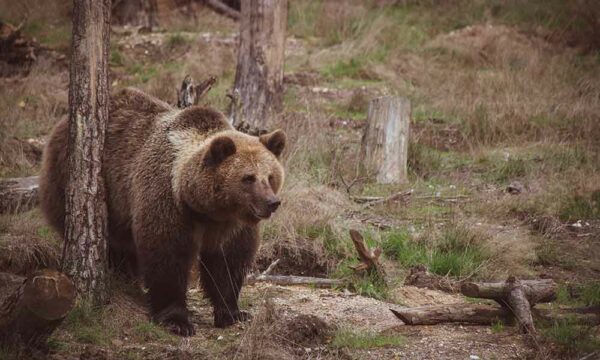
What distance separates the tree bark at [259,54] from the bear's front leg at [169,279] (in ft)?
18.2

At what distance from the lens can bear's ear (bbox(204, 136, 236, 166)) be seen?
215 inches

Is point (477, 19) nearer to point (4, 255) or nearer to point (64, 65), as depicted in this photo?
point (64, 65)

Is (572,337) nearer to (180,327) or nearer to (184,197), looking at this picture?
(180,327)

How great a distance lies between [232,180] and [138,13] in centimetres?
1234

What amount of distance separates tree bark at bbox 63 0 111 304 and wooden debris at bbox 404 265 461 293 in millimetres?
2815

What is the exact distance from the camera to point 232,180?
5.52 m

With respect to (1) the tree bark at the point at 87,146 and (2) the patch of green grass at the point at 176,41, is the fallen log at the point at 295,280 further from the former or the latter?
(2) the patch of green grass at the point at 176,41

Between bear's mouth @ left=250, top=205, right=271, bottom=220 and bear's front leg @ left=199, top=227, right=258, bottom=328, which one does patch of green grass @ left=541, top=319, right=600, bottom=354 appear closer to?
bear's mouth @ left=250, top=205, right=271, bottom=220

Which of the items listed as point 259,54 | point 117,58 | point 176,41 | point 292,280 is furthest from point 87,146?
point 176,41

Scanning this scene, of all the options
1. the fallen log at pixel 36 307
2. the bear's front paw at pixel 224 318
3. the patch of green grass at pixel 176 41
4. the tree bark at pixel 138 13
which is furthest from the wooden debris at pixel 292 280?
the tree bark at pixel 138 13

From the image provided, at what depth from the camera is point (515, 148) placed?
11164 millimetres

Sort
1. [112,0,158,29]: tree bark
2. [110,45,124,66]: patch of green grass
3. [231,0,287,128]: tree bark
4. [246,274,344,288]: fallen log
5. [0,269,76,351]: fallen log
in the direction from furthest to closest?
1. [112,0,158,29]: tree bark
2. [110,45,124,66]: patch of green grass
3. [231,0,287,128]: tree bark
4. [246,274,344,288]: fallen log
5. [0,269,76,351]: fallen log

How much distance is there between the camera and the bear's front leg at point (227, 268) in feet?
19.5

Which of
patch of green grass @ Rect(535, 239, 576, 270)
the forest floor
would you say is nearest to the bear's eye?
the forest floor
